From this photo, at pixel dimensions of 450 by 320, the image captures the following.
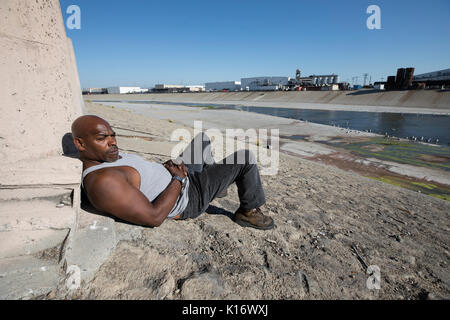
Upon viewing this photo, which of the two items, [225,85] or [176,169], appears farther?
[225,85]

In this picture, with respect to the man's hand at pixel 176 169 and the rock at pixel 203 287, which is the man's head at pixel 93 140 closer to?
the man's hand at pixel 176 169

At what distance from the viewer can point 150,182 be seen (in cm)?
219

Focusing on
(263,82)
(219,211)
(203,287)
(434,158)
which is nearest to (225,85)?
(263,82)

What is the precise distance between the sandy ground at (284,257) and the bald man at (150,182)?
0.26 m

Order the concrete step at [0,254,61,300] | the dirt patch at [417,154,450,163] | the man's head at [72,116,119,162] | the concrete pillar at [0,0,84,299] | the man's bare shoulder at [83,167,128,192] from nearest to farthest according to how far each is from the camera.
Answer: the concrete step at [0,254,61,300] → the concrete pillar at [0,0,84,299] → the man's bare shoulder at [83,167,128,192] → the man's head at [72,116,119,162] → the dirt patch at [417,154,450,163]

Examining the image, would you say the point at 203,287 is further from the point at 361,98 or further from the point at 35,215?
the point at 361,98

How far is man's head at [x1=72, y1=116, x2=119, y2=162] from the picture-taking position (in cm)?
203

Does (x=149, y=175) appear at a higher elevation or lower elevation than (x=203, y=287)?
Result: higher

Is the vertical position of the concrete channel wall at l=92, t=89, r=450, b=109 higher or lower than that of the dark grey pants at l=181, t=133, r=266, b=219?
lower

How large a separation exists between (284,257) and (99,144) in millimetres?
1917

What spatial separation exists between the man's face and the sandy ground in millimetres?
681

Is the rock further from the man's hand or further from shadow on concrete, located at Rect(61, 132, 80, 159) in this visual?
shadow on concrete, located at Rect(61, 132, 80, 159)

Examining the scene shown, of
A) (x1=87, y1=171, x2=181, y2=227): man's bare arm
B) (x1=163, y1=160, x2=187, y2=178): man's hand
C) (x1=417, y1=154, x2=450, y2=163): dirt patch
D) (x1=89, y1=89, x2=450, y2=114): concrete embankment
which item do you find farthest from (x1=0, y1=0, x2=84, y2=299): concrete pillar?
(x1=89, y1=89, x2=450, y2=114): concrete embankment
